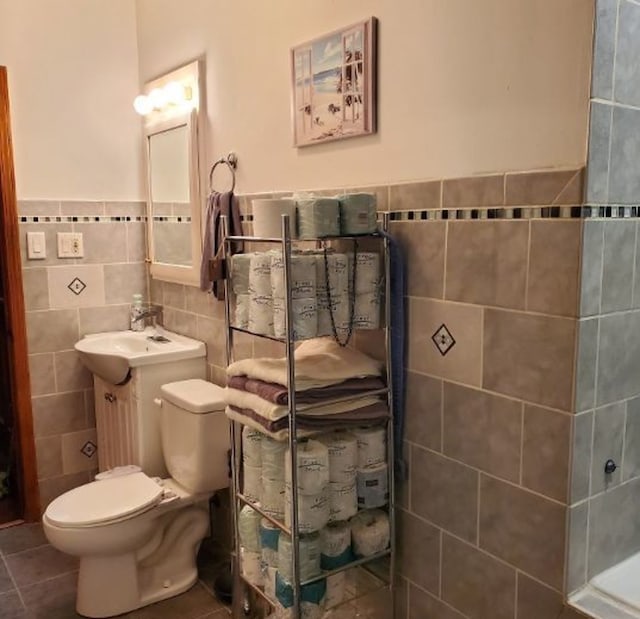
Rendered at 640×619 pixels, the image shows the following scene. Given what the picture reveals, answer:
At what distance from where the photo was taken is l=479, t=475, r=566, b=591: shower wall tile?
4.77ft

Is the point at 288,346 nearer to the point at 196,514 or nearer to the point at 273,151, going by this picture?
the point at 273,151

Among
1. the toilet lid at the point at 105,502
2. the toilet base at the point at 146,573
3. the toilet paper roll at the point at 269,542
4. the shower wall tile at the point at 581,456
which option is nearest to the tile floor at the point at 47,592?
the toilet base at the point at 146,573

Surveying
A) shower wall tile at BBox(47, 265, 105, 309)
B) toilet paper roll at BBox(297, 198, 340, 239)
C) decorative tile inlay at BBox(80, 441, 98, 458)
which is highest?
toilet paper roll at BBox(297, 198, 340, 239)

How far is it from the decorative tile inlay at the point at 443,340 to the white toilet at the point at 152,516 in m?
1.00

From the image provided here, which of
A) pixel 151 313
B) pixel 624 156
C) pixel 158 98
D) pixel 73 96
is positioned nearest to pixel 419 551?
pixel 624 156

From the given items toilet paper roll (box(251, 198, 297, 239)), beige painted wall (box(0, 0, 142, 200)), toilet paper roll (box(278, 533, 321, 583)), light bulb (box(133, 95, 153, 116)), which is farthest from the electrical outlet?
toilet paper roll (box(278, 533, 321, 583))

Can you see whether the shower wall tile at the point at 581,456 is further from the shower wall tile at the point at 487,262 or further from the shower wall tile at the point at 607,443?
the shower wall tile at the point at 487,262

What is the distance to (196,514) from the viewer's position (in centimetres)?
258

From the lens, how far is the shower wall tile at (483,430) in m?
1.53

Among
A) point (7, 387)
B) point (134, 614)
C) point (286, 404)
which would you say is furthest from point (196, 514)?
point (7, 387)

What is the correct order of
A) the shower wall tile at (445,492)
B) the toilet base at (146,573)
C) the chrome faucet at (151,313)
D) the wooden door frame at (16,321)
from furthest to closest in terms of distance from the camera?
1. the chrome faucet at (151,313)
2. the wooden door frame at (16,321)
3. the toilet base at (146,573)
4. the shower wall tile at (445,492)

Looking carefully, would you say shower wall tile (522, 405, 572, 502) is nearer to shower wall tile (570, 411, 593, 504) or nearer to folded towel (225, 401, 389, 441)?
shower wall tile (570, 411, 593, 504)

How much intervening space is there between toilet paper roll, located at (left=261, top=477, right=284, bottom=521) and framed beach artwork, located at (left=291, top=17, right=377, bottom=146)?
994 millimetres

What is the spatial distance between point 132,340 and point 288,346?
1534mm
